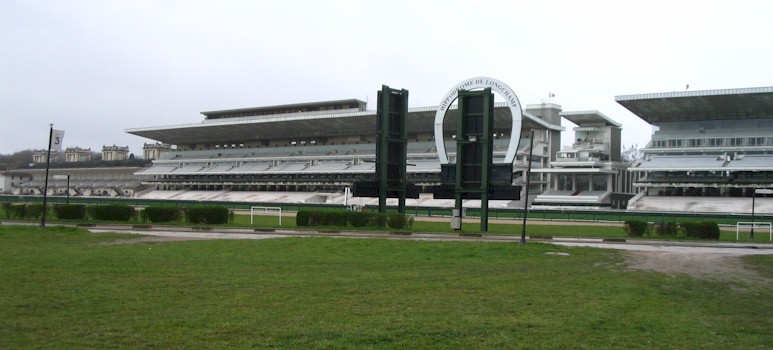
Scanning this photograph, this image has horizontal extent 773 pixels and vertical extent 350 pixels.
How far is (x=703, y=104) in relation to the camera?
7794cm

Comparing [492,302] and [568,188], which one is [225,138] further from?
[492,302]

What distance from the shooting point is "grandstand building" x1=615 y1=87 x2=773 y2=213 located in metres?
74.2

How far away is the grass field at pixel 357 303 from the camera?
28.9 feet

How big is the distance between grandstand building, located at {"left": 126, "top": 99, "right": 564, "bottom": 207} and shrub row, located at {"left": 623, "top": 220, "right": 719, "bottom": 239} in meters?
44.4

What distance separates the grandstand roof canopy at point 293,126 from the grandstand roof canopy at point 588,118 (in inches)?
149

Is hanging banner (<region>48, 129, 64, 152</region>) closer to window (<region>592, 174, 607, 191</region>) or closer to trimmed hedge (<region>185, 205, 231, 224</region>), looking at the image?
trimmed hedge (<region>185, 205, 231, 224</region>)

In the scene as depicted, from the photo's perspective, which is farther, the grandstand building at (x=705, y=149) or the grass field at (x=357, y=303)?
the grandstand building at (x=705, y=149)

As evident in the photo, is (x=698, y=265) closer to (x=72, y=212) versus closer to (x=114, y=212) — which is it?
(x=114, y=212)

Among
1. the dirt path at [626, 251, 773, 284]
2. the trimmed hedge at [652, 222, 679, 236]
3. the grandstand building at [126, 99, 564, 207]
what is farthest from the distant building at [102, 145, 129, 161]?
the dirt path at [626, 251, 773, 284]

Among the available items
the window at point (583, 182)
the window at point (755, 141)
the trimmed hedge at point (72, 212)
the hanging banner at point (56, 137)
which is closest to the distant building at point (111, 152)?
the window at point (583, 182)

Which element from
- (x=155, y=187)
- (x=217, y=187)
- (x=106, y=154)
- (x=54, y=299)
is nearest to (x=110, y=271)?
(x=54, y=299)

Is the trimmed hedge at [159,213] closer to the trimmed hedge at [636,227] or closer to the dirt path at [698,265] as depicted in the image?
the trimmed hedge at [636,227]

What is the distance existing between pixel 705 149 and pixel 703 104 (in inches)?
227

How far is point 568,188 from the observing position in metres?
86.8
